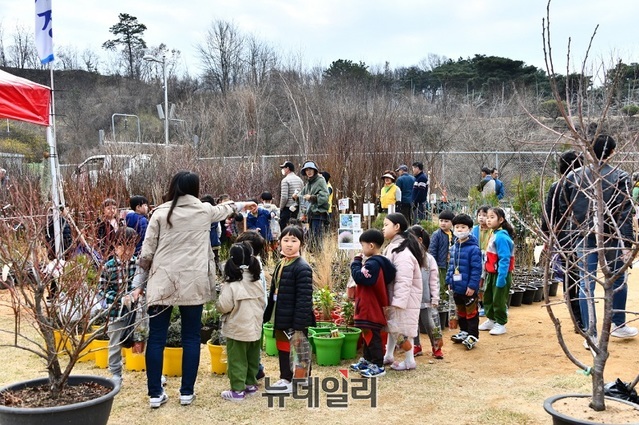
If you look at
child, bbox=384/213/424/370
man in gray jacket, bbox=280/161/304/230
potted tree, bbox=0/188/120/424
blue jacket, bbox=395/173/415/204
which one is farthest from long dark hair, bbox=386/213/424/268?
blue jacket, bbox=395/173/415/204

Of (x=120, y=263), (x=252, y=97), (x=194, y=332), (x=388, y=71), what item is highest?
(x=388, y=71)

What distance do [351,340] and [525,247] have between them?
466 centimetres

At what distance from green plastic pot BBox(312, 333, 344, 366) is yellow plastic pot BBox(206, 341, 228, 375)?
Answer: 0.84 metres

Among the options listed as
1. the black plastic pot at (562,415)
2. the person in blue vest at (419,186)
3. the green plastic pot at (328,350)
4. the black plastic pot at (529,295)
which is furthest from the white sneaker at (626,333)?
the person in blue vest at (419,186)

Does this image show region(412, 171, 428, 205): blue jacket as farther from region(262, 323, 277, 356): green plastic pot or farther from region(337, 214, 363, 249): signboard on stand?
region(262, 323, 277, 356): green plastic pot

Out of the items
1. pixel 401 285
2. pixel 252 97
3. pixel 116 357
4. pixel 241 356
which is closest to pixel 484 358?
pixel 401 285

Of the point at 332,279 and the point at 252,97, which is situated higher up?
the point at 252,97

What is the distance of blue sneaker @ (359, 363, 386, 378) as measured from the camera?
17.4ft

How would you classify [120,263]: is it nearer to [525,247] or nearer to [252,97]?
[525,247]

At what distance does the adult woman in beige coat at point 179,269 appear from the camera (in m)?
4.45

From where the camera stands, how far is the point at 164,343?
15.1 feet

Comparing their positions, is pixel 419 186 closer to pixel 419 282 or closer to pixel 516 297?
Answer: pixel 516 297

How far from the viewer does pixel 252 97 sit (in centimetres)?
2967

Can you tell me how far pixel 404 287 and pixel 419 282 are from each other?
0.20 m
